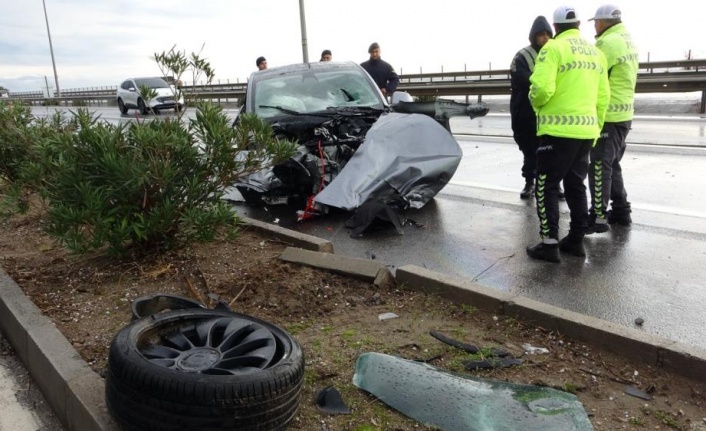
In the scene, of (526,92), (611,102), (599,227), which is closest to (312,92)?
(526,92)

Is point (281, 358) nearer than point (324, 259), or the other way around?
point (281, 358)

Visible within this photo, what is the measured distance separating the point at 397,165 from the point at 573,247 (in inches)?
87.0

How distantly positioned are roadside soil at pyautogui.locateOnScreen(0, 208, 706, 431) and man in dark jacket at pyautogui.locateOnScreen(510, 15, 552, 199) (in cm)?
322

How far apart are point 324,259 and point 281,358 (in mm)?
1923

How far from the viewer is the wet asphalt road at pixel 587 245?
13.7 feet

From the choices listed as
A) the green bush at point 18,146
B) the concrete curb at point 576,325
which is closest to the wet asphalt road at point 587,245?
the concrete curb at point 576,325

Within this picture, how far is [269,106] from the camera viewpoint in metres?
7.54

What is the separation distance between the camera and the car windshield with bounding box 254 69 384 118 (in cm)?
754

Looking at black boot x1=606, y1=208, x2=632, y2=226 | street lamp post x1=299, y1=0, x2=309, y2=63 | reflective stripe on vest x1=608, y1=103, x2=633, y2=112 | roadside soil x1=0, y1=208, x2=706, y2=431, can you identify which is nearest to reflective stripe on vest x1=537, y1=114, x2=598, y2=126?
reflective stripe on vest x1=608, y1=103, x2=633, y2=112

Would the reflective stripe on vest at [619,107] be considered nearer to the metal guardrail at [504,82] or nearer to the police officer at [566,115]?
the police officer at [566,115]

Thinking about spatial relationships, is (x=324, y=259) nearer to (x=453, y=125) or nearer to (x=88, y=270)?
(x=88, y=270)

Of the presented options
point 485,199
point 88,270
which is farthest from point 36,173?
point 485,199

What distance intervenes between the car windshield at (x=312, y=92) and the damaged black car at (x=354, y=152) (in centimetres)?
1

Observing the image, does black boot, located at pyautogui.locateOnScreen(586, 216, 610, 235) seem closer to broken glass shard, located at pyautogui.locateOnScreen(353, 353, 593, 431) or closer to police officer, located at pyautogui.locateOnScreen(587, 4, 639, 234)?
police officer, located at pyautogui.locateOnScreen(587, 4, 639, 234)
